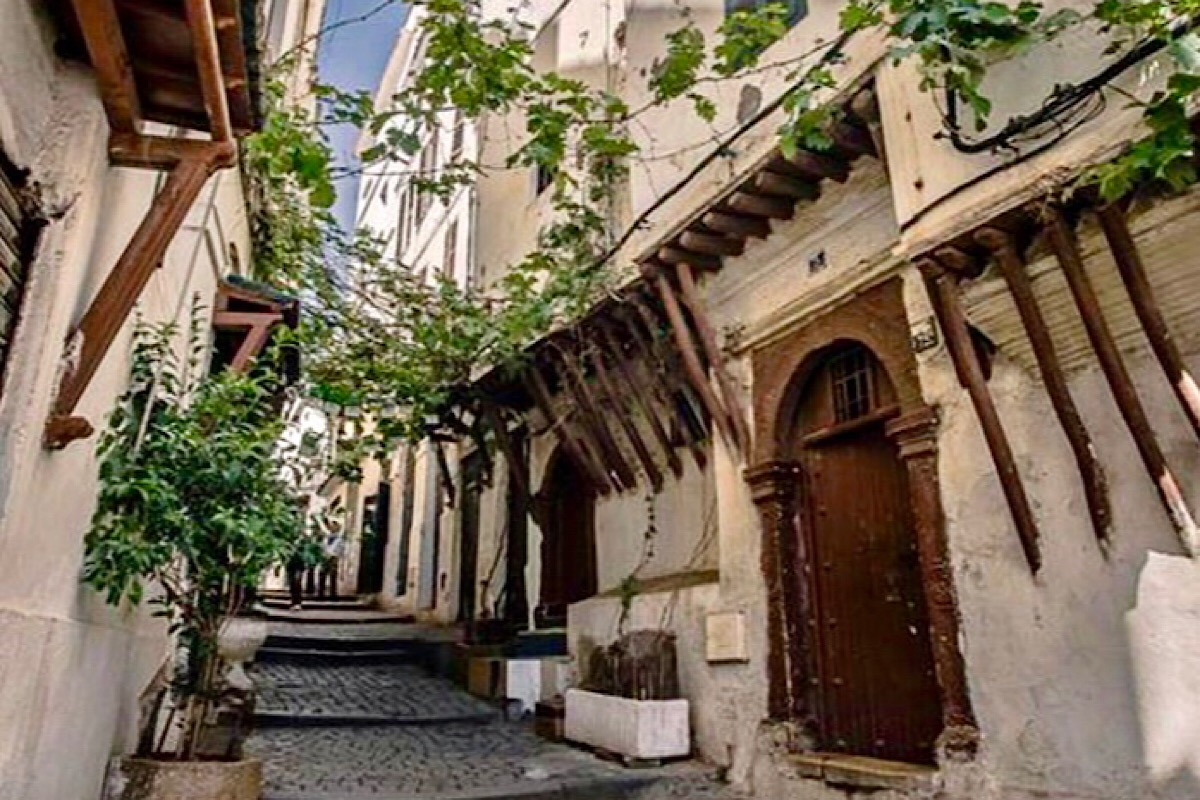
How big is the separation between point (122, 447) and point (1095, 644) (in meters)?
4.37

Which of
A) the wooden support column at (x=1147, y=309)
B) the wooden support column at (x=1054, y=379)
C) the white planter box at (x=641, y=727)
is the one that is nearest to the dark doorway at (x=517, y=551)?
the white planter box at (x=641, y=727)

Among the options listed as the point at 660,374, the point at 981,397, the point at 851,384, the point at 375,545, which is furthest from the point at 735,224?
the point at 375,545

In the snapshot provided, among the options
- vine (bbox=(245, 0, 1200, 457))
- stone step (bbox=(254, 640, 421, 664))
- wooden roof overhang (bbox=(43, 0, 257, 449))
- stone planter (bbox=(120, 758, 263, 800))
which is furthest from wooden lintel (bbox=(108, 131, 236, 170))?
stone step (bbox=(254, 640, 421, 664))

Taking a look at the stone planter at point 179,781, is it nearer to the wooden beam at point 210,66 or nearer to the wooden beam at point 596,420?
the wooden beam at point 210,66

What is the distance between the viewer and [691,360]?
6152mm

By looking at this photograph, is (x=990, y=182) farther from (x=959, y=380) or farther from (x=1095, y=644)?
(x=1095, y=644)

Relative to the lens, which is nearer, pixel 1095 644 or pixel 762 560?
pixel 1095 644

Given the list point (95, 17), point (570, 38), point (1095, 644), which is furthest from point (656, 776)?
point (570, 38)

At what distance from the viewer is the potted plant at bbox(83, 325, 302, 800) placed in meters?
3.79

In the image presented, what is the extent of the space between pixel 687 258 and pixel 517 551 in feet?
18.0

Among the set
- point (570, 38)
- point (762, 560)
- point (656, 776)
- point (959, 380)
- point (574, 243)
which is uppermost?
point (570, 38)

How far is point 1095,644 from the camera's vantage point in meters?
3.62

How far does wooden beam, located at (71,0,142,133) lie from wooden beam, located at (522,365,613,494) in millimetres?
5469

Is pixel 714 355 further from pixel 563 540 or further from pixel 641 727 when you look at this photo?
pixel 563 540
